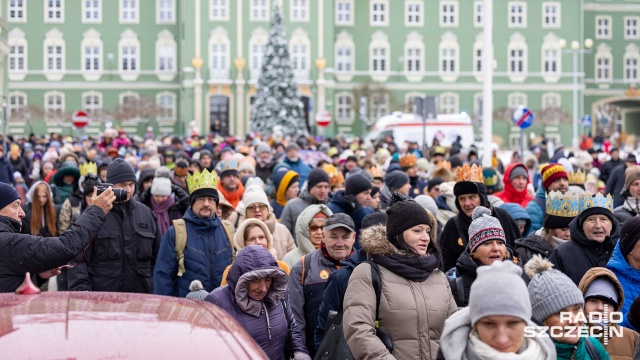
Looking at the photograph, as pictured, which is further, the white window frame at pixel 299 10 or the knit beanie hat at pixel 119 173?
the white window frame at pixel 299 10

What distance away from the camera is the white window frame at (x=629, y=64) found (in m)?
74.6

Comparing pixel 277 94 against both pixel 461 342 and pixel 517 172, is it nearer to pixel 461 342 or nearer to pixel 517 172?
pixel 517 172

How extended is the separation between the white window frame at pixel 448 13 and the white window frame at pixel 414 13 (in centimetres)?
125

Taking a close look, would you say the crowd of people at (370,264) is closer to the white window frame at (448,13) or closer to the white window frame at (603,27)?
the white window frame at (448,13)

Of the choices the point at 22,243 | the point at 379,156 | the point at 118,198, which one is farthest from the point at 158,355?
the point at 379,156

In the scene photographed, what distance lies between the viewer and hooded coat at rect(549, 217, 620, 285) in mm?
7746

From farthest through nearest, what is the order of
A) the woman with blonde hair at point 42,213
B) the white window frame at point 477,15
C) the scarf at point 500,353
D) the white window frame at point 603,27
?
the white window frame at point 603,27
the white window frame at point 477,15
the woman with blonde hair at point 42,213
the scarf at point 500,353

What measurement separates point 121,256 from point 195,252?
27.4 inches

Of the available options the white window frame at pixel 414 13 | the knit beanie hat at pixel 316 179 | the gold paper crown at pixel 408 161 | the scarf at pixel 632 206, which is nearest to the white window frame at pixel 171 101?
the white window frame at pixel 414 13

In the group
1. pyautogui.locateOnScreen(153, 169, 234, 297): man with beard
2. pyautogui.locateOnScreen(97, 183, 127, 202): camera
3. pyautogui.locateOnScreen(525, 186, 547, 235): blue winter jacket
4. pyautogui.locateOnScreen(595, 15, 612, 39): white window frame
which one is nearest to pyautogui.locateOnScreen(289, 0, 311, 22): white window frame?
pyautogui.locateOnScreen(595, 15, 612, 39): white window frame

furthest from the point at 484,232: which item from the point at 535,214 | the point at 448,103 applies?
the point at 448,103

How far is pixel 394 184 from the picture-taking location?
42.2 feet

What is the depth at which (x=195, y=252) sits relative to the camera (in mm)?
8820

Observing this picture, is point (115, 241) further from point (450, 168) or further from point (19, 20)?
point (19, 20)
